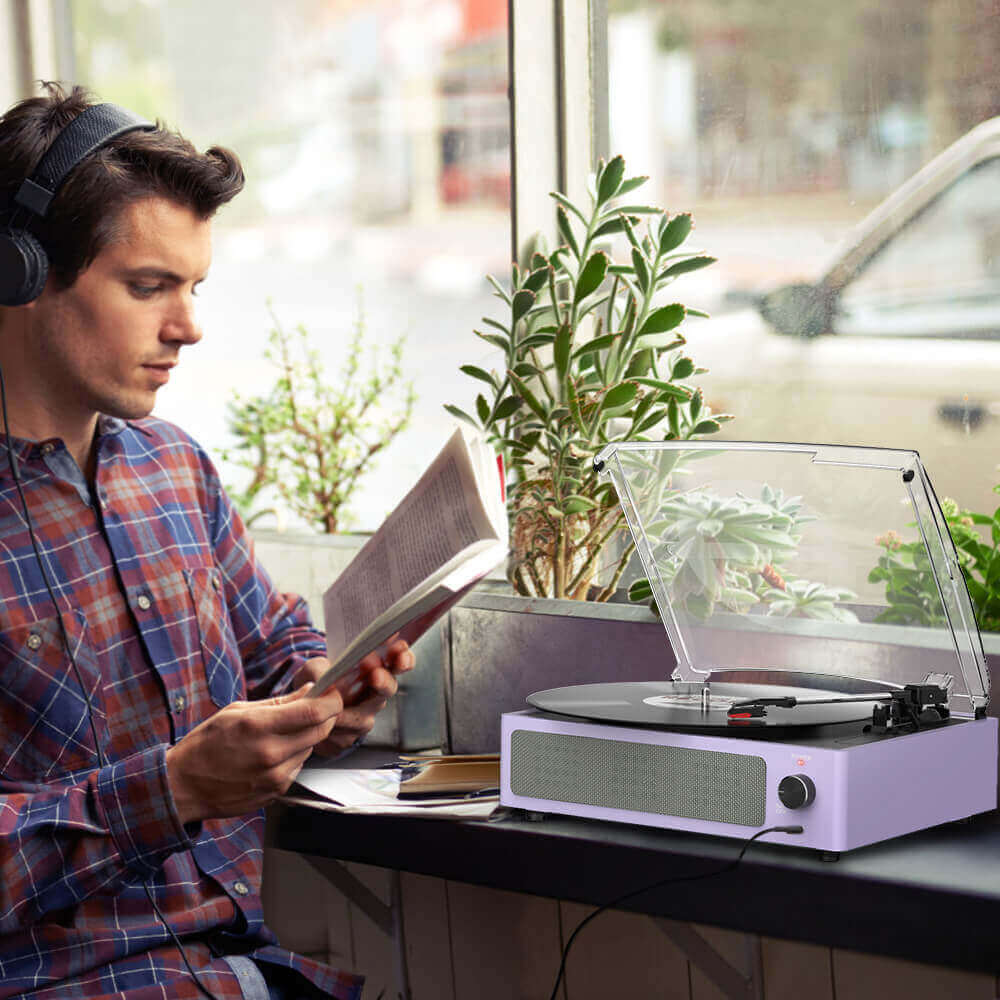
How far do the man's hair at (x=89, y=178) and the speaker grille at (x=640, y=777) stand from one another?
0.67m

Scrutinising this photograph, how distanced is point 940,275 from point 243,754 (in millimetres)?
1067

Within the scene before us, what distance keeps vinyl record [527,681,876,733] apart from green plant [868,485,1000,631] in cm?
11

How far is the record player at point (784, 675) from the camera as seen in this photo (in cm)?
116

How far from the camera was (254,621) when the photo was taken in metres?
1.64

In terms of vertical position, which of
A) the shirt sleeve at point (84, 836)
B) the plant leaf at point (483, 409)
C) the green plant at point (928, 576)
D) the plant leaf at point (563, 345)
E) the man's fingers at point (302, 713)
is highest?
the plant leaf at point (563, 345)

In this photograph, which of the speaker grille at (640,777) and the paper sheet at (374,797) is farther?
the paper sheet at (374,797)

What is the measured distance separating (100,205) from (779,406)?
3.07 ft

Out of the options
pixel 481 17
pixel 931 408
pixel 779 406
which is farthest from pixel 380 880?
pixel 481 17

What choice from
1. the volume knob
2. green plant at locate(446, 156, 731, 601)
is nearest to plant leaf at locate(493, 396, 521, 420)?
green plant at locate(446, 156, 731, 601)

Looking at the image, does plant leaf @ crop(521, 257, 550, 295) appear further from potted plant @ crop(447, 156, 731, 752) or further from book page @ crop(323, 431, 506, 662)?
book page @ crop(323, 431, 506, 662)

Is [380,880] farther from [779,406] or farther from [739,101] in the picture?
[739,101]

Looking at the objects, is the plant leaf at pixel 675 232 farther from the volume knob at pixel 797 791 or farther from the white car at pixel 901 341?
the volume knob at pixel 797 791

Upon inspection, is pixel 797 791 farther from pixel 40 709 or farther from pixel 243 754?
pixel 40 709

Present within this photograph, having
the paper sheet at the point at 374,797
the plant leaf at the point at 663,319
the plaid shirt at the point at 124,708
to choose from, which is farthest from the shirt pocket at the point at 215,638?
the plant leaf at the point at 663,319
